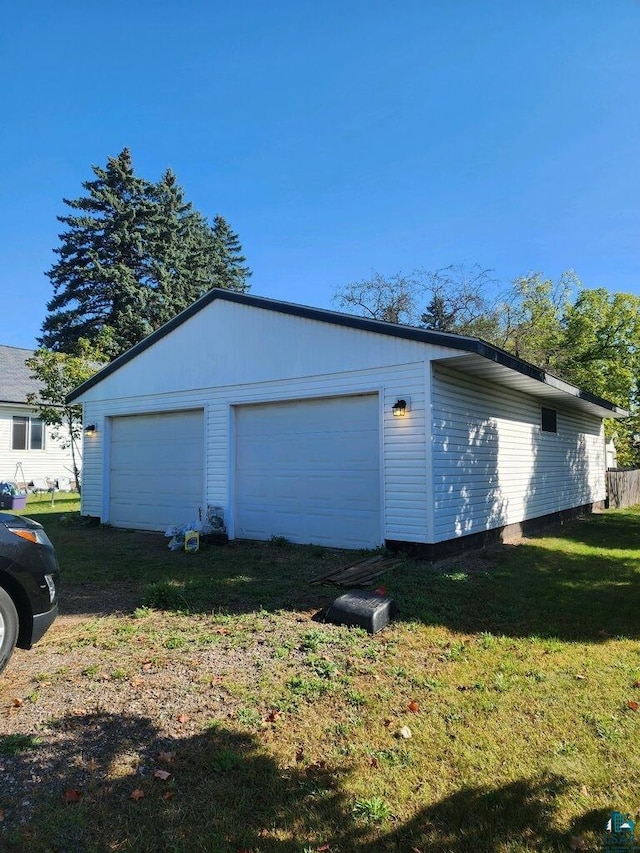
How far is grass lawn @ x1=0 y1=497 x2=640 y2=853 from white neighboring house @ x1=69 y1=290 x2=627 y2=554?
2.08m

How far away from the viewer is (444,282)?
22.5m

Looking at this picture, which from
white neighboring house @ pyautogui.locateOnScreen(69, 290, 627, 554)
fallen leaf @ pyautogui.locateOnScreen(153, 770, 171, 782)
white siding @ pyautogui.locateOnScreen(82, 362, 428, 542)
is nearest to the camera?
fallen leaf @ pyautogui.locateOnScreen(153, 770, 171, 782)

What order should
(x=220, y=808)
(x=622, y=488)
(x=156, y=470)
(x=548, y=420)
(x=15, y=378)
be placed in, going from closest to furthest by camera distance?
1. (x=220, y=808)
2. (x=156, y=470)
3. (x=548, y=420)
4. (x=622, y=488)
5. (x=15, y=378)

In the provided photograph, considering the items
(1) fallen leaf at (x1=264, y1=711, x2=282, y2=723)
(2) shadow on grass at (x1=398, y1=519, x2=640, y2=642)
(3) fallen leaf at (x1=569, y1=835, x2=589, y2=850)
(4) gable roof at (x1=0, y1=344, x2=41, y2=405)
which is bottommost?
(2) shadow on grass at (x1=398, y1=519, x2=640, y2=642)

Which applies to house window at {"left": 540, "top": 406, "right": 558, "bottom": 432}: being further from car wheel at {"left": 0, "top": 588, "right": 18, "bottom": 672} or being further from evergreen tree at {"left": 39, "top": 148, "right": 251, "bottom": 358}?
evergreen tree at {"left": 39, "top": 148, "right": 251, "bottom": 358}

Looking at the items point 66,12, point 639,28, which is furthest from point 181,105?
point 639,28

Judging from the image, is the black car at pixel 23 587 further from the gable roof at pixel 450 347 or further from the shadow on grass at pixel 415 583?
the gable roof at pixel 450 347

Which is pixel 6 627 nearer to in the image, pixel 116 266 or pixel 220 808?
pixel 220 808

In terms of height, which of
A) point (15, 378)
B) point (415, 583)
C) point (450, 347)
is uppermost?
point (15, 378)

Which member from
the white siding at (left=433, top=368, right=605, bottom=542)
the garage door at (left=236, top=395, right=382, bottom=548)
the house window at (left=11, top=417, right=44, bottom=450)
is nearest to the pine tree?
the house window at (left=11, top=417, right=44, bottom=450)

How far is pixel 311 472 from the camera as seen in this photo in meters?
8.52

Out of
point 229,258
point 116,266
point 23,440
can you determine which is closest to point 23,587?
point 23,440

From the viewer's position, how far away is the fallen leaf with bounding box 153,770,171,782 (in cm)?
239

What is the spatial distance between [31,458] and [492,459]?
17976 millimetres
